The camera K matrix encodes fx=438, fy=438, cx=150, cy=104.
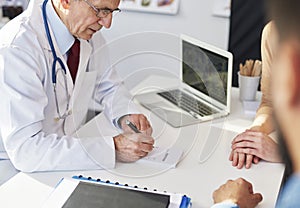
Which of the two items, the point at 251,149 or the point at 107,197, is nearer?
the point at 107,197

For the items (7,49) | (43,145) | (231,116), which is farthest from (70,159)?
(231,116)

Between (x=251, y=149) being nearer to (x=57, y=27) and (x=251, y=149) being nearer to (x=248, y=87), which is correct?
(x=248, y=87)

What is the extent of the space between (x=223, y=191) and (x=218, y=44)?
202 cm

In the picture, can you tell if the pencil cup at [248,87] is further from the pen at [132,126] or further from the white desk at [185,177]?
the pen at [132,126]

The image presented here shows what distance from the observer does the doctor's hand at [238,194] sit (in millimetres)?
1099

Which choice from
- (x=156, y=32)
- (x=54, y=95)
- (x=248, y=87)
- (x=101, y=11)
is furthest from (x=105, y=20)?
(x=156, y=32)

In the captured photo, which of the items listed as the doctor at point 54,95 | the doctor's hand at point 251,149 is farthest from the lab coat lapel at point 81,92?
the doctor's hand at point 251,149

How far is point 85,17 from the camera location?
147cm

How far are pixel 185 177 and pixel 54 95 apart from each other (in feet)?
1.77

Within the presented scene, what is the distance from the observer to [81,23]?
4.89 ft

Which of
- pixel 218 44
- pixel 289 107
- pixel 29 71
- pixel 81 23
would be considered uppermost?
pixel 289 107

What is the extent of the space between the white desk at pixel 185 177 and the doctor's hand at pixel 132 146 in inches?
1.0

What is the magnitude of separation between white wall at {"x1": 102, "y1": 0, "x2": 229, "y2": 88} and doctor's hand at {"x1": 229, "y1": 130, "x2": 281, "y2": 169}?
1.42 m

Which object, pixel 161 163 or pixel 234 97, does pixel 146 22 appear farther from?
pixel 161 163
